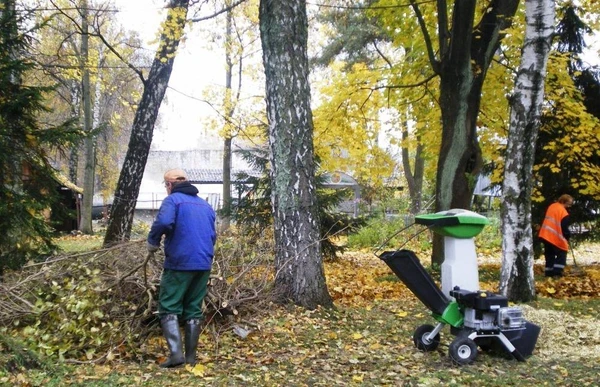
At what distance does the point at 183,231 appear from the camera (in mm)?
5012

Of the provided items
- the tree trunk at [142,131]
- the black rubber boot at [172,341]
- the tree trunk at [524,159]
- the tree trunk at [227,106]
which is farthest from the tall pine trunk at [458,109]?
the tree trunk at [227,106]

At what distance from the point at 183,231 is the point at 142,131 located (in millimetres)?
6268

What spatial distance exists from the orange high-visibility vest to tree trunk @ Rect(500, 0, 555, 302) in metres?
3.25

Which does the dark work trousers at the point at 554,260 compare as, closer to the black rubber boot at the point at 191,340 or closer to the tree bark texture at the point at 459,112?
the tree bark texture at the point at 459,112

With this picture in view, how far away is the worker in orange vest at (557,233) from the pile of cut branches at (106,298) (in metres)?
5.79

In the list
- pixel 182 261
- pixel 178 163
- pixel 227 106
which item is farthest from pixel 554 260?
pixel 178 163

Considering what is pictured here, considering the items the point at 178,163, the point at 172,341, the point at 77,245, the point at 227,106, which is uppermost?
the point at 227,106

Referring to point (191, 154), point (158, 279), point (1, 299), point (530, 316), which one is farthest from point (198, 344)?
point (191, 154)

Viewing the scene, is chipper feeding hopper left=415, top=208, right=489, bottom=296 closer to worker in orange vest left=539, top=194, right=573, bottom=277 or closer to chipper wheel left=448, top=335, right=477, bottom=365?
chipper wheel left=448, top=335, right=477, bottom=365

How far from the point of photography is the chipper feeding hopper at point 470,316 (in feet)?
16.1

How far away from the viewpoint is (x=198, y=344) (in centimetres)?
547

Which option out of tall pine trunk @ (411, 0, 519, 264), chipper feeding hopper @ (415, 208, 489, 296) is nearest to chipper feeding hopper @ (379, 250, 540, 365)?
chipper feeding hopper @ (415, 208, 489, 296)

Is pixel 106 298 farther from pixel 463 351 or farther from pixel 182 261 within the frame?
pixel 463 351

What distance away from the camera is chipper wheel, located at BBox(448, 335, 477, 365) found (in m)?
4.88
